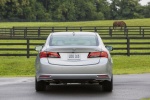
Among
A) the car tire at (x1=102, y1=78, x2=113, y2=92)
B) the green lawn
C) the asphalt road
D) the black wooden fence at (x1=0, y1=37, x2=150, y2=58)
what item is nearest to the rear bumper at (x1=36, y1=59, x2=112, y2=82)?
the asphalt road

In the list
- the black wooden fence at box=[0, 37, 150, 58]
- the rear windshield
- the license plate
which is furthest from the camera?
the black wooden fence at box=[0, 37, 150, 58]

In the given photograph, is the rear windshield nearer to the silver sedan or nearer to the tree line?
the silver sedan

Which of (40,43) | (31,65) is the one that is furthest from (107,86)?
(40,43)

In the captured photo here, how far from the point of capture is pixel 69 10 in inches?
4291

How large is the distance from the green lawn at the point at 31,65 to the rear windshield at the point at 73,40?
8151mm

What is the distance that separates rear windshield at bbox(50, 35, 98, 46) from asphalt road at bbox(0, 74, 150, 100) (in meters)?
1.18

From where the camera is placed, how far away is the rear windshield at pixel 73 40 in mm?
12023

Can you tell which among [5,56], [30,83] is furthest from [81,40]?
[5,56]

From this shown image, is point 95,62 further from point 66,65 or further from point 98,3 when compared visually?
point 98,3

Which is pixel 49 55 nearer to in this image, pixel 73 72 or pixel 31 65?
pixel 73 72

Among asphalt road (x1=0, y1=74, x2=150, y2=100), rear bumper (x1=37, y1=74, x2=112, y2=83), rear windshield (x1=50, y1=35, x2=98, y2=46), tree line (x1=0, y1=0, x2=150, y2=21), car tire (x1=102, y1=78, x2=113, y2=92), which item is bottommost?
asphalt road (x1=0, y1=74, x2=150, y2=100)

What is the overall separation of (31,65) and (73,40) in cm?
996

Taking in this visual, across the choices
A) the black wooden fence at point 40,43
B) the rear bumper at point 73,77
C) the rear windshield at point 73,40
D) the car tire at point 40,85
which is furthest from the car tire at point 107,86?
the black wooden fence at point 40,43

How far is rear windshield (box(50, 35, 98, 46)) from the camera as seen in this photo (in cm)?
1202
